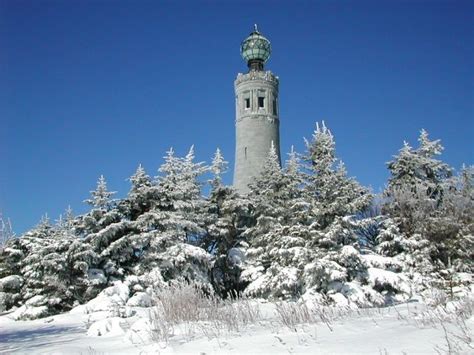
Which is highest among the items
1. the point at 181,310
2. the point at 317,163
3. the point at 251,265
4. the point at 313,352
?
the point at 317,163

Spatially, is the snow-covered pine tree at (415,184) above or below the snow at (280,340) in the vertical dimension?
above

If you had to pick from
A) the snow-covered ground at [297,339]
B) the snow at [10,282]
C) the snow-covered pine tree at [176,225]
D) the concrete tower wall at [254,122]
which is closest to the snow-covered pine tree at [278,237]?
the snow-covered pine tree at [176,225]

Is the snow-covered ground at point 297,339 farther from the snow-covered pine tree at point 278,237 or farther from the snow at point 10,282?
the snow at point 10,282

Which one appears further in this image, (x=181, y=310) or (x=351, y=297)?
(x=351, y=297)

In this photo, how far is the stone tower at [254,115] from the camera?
4500 centimetres

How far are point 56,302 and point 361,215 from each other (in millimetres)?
16555

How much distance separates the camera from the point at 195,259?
72.5 feet

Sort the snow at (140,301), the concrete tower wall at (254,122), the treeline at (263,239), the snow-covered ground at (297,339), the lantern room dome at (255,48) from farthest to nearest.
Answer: the lantern room dome at (255,48)
the concrete tower wall at (254,122)
the treeline at (263,239)
the snow at (140,301)
the snow-covered ground at (297,339)

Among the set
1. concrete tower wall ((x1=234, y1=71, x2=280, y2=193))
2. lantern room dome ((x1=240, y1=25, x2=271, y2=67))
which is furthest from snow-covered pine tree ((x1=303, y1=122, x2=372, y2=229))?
lantern room dome ((x1=240, y1=25, x2=271, y2=67))

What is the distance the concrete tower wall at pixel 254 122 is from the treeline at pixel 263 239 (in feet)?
59.3

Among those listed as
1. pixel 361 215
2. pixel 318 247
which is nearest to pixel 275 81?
pixel 361 215

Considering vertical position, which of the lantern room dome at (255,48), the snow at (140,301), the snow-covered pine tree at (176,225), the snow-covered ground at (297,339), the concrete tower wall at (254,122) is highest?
the lantern room dome at (255,48)

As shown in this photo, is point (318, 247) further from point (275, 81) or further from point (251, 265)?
point (275, 81)

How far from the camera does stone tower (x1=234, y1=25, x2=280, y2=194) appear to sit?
45000mm
